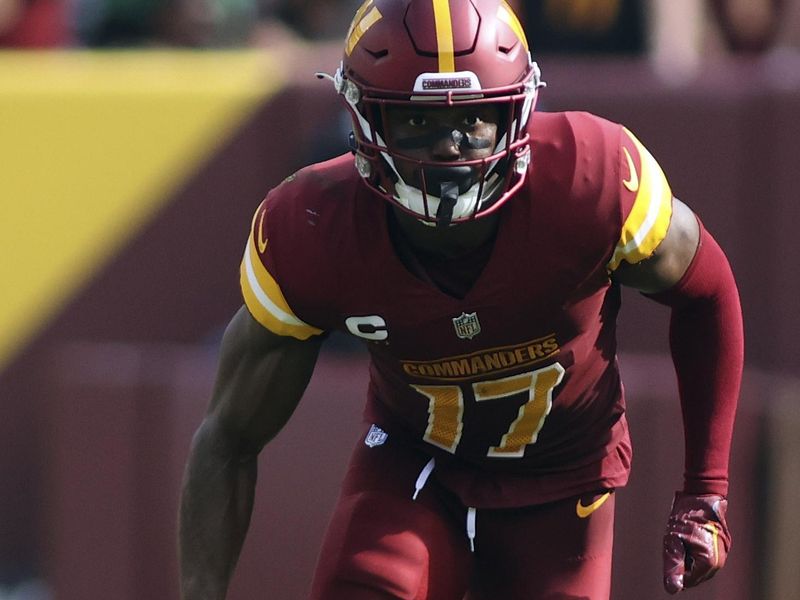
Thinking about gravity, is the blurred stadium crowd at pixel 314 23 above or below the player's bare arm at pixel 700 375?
below

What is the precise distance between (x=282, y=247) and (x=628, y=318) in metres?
3.35

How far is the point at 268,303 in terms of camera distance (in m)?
3.74

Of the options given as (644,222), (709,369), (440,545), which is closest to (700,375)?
(709,369)

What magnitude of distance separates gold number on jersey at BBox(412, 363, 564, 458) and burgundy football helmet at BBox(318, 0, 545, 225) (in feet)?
1.39

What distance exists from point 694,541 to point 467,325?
664 millimetres

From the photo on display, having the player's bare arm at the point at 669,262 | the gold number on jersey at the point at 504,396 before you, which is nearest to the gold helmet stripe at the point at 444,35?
the player's bare arm at the point at 669,262

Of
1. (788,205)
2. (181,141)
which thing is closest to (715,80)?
(788,205)

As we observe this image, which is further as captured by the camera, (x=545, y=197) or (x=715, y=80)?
(x=715, y=80)

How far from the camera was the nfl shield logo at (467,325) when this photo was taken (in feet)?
12.1

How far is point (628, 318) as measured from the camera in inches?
271

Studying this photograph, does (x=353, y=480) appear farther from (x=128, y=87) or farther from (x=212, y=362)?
(x=128, y=87)

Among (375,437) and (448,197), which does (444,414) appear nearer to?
(375,437)

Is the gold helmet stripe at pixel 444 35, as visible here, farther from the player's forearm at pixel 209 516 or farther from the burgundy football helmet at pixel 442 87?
the player's forearm at pixel 209 516

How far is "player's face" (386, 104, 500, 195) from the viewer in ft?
11.6
